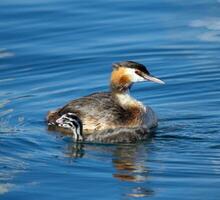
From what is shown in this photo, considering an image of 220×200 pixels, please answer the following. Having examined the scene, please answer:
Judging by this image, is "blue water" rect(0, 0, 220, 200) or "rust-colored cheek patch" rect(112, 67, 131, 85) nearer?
"blue water" rect(0, 0, 220, 200)

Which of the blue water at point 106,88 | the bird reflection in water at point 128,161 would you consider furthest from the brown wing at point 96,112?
the bird reflection in water at point 128,161

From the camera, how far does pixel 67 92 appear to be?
631 inches

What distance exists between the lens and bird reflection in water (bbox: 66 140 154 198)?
38.9 feet

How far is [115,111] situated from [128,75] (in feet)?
1.75

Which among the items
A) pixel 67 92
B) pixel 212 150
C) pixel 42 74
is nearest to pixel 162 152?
pixel 212 150

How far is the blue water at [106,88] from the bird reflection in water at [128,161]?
0.04 feet

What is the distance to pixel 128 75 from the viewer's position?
48.1 feet

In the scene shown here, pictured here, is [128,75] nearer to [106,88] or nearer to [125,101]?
[125,101]

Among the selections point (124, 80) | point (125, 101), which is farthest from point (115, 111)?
point (124, 80)

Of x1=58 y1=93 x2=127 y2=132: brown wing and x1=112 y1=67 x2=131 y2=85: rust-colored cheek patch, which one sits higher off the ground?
x1=112 y1=67 x2=131 y2=85: rust-colored cheek patch

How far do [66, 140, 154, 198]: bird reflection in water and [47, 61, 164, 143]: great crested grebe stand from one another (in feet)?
1.94

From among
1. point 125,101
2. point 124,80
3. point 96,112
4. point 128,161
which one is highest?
point 124,80

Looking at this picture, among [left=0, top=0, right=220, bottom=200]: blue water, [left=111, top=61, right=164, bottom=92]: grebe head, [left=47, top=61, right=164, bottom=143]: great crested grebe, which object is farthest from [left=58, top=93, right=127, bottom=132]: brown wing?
[left=0, top=0, right=220, bottom=200]: blue water

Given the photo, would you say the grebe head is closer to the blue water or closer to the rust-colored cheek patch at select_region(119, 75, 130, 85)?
the rust-colored cheek patch at select_region(119, 75, 130, 85)
